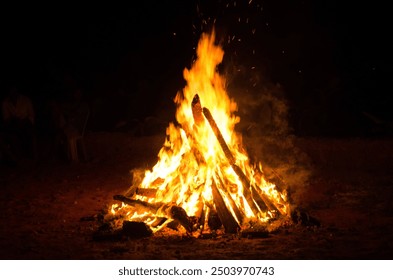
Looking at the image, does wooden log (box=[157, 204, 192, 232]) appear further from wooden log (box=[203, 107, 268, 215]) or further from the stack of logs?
wooden log (box=[203, 107, 268, 215])

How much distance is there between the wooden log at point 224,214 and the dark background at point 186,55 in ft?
35.7

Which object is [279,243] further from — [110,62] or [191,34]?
[110,62]

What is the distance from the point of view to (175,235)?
6.57 meters

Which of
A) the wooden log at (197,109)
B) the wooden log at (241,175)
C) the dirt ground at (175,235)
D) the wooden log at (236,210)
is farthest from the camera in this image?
the wooden log at (197,109)

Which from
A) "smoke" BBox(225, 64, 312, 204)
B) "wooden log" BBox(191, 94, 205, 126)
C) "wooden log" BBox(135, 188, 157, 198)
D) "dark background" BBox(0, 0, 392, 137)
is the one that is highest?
"dark background" BBox(0, 0, 392, 137)

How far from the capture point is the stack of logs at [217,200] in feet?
21.9

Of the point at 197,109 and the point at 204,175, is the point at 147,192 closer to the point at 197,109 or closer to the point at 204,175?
the point at 204,175

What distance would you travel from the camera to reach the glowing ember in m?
6.86

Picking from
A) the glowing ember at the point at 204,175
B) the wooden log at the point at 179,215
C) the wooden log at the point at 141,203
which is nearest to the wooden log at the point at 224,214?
the glowing ember at the point at 204,175

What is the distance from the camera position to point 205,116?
7320 mm

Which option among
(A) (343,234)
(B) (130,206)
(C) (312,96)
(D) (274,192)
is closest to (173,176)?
(B) (130,206)

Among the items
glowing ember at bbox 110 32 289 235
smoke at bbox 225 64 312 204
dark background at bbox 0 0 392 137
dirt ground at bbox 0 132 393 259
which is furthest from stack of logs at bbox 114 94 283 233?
dark background at bbox 0 0 392 137

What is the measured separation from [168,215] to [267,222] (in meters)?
1.29

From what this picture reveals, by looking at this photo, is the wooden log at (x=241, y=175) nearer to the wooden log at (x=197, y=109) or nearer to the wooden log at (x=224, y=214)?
the wooden log at (x=197, y=109)
